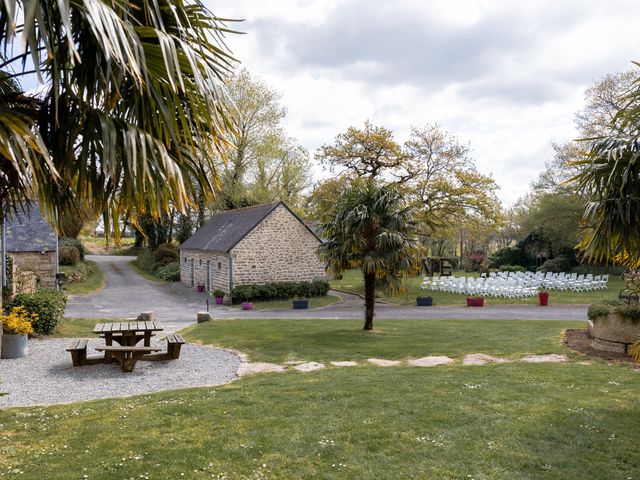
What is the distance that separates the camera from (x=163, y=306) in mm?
24656

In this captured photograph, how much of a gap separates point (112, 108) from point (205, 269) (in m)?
27.8

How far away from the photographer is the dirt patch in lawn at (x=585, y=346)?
37.5 feet

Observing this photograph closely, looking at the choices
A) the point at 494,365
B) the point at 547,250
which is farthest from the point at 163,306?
the point at 547,250

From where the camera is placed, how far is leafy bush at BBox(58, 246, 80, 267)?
35.1 m

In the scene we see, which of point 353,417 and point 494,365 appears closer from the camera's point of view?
point 353,417

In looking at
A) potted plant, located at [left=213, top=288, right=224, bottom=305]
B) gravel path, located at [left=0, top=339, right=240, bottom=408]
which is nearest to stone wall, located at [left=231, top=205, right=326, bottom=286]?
potted plant, located at [left=213, top=288, right=224, bottom=305]

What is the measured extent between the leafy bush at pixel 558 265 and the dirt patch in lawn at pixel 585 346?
91.5ft

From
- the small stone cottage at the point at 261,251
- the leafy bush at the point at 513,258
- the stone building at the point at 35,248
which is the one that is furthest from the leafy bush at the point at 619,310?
the leafy bush at the point at 513,258

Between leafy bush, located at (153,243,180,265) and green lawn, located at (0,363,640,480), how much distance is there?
35.8m

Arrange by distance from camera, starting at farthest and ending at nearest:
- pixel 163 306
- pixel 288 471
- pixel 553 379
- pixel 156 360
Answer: pixel 163 306
pixel 156 360
pixel 553 379
pixel 288 471

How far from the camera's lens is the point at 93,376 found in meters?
10.4

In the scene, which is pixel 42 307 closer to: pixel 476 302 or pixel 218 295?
pixel 218 295

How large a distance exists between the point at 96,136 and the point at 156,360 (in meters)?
9.11

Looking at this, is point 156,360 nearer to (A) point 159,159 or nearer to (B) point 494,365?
(B) point 494,365
